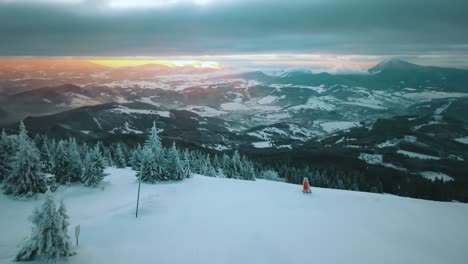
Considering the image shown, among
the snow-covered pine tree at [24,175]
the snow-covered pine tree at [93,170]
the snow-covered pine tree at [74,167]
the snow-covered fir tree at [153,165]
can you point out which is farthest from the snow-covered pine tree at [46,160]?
the snow-covered fir tree at [153,165]

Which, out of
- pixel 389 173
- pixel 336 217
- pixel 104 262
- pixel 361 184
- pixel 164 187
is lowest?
pixel 389 173

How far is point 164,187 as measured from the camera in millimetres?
33500

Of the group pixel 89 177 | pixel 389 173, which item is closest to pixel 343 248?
pixel 89 177

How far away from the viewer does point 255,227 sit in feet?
66.8

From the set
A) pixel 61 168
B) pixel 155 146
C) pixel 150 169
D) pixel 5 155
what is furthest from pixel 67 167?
pixel 155 146

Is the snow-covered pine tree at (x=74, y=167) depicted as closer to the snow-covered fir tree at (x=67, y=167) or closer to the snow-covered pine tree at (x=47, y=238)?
the snow-covered fir tree at (x=67, y=167)

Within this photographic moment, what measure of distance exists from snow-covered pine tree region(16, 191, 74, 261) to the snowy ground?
130 centimetres

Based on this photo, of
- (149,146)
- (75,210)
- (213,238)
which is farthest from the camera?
(149,146)

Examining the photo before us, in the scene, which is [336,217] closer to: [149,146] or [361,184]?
[149,146]

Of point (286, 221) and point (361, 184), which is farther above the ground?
point (286, 221)

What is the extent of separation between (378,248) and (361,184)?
309ft

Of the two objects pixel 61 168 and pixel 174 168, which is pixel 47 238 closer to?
pixel 174 168

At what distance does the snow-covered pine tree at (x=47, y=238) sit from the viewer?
14.9 metres

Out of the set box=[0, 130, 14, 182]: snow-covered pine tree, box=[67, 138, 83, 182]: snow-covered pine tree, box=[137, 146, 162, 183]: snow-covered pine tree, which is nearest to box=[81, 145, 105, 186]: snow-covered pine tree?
box=[67, 138, 83, 182]: snow-covered pine tree
